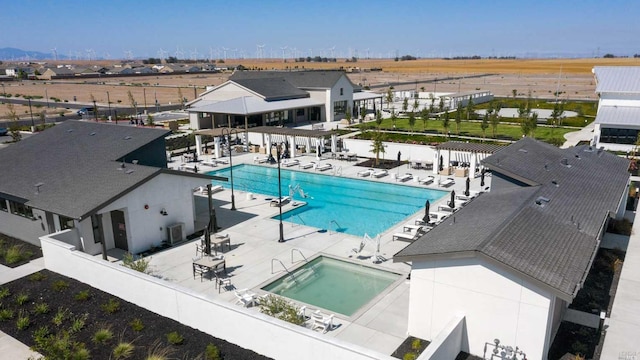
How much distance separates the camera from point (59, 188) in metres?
21.2

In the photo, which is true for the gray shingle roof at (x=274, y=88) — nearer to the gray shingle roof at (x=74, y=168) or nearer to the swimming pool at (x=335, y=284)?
the gray shingle roof at (x=74, y=168)

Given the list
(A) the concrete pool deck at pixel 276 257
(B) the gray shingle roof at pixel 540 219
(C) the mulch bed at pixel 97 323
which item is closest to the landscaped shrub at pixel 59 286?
(C) the mulch bed at pixel 97 323

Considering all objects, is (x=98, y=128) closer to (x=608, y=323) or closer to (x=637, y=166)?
(x=608, y=323)

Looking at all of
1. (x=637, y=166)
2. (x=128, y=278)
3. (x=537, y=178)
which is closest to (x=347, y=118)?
(x=637, y=166)

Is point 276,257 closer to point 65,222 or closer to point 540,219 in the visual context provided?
point 65,222

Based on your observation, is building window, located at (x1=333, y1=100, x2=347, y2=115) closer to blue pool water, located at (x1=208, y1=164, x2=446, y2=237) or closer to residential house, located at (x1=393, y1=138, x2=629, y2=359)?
blue pool water, located at (x1=208, y1=164, x2=446, y2=237)

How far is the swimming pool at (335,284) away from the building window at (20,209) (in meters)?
12.9

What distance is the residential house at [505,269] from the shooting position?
1218 cm

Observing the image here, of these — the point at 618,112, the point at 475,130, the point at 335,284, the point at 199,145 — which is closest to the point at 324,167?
the point at 199,145

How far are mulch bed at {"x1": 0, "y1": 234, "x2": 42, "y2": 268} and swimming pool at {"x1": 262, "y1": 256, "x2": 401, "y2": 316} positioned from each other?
11.0m

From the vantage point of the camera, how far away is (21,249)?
70.3 feet

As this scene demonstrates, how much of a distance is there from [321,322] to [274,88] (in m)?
45.3

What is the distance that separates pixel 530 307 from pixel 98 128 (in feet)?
80.0

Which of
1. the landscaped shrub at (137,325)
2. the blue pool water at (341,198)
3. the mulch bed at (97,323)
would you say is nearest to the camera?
the mulch bed at (97,323)
